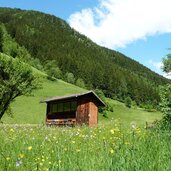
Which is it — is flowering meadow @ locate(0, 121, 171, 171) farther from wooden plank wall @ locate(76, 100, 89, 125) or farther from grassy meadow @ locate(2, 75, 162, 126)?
grassy meadow @ locate(2, 75, 162, 126)

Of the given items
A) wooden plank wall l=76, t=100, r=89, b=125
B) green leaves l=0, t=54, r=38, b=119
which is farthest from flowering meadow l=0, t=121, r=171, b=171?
wooden plank wall l=76, t=100, r=89, b=125

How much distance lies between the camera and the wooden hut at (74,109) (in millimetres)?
58062

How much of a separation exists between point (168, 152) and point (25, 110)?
85.2 metres

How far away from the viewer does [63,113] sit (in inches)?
2346

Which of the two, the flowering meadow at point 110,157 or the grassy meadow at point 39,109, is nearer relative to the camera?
the flowering meadow at point 110,157

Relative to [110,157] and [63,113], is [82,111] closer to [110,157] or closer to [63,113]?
[63,113]

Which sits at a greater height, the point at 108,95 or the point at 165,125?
the point at 108,95

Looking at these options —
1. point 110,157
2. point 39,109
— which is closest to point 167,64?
point 39,109

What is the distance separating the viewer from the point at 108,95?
182m

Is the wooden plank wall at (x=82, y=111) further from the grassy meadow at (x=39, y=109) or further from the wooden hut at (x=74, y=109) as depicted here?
the grassy meadow at (x=39, y=109)

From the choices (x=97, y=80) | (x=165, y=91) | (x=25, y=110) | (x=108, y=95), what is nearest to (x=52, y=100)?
(x=165, y=91)

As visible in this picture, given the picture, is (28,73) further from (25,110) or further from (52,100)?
(25,110)

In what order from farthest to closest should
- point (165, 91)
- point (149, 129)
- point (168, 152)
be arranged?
point (165, 91) < point (149, 129) < point (168, 152)

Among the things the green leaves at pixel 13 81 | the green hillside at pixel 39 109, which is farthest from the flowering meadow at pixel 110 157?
the green hillside at pixel 39 109
